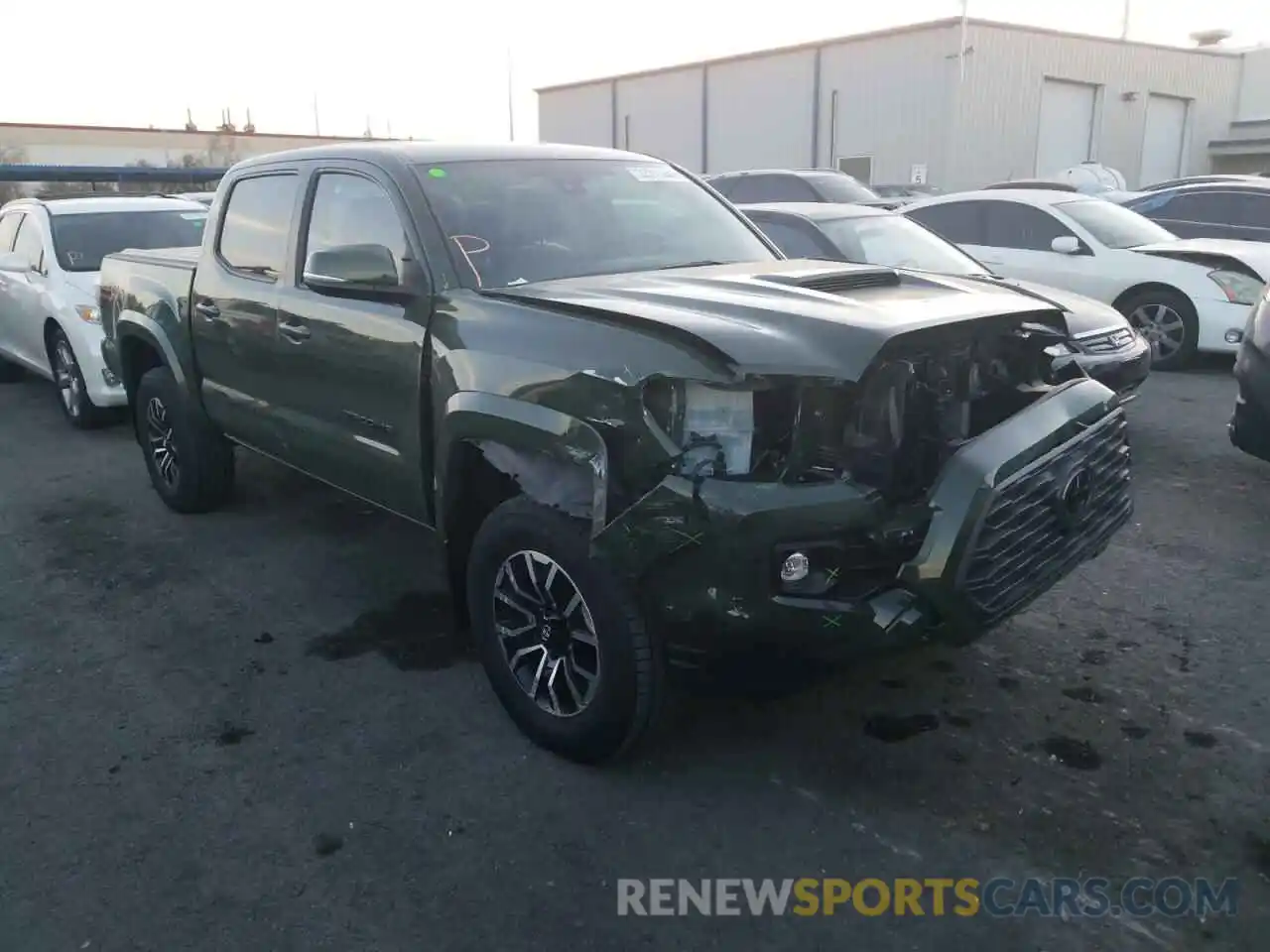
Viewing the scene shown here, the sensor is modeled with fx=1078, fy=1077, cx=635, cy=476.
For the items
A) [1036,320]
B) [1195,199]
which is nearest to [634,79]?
[1195,199]

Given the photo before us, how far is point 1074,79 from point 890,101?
601 centimetres

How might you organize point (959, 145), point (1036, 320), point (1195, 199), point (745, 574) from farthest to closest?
point (959, 145) → point (1195, 199) → point (1036, 320) → point (745, 574)

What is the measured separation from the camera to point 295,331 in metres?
4.45

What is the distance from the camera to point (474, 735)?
11.9ft

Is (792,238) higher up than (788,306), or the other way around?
(792,238)

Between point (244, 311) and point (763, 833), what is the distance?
328 centimetres

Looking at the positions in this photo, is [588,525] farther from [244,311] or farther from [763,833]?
[244,311]

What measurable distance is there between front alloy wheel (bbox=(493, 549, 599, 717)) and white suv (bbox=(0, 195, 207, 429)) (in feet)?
17.0

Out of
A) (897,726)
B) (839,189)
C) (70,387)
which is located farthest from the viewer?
(839,189)

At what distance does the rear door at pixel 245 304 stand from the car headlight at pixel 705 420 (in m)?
2.35

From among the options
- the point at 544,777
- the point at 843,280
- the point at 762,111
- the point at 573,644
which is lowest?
the point at 544,777

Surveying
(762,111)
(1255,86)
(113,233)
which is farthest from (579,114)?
(113,233)

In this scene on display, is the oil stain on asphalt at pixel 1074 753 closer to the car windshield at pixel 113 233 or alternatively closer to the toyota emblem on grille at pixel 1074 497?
the toyota emblem on grille at pixel 1074 497

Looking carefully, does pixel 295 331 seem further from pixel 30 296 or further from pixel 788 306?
pixel 30 296
